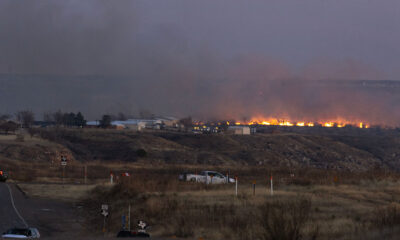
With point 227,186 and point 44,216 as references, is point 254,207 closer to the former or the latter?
point 44,216

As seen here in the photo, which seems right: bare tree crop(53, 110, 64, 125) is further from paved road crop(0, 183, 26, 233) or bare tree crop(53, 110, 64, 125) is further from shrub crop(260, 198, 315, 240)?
shrub crop(260, 198, 315, 240)

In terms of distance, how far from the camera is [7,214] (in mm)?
28016

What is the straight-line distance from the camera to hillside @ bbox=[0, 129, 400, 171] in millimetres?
71562

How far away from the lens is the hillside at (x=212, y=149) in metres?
71.6

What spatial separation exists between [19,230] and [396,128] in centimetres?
11125

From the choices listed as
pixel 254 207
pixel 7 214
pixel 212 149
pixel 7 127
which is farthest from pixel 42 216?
pixel 7 127

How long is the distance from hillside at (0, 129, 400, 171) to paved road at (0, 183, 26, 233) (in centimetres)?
3208

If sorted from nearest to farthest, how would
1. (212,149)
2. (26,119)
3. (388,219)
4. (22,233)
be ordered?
(388,219)
(22,233)
(212,149)
(26,119)

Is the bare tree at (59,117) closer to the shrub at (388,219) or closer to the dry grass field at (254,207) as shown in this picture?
the dry grass field at (254,207)

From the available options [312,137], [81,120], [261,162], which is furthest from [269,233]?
[81,120]

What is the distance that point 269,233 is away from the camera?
14.9 meters

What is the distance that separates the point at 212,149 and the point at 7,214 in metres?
53.6

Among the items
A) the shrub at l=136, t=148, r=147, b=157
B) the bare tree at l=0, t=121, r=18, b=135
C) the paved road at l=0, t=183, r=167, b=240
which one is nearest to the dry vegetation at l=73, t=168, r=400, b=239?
the paved road at l=0, t=183, r=167, b=240

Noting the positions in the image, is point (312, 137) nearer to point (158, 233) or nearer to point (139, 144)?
point (139, 144)
